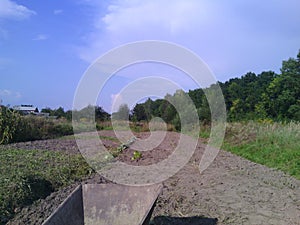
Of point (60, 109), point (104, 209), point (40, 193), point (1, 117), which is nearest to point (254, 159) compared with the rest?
point (40, 193)

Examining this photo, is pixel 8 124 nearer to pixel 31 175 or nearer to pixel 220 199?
pixel 31 175

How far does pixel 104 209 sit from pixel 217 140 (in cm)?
1031

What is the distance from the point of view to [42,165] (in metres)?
7.14

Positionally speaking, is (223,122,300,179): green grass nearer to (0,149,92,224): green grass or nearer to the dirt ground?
the dirt ground

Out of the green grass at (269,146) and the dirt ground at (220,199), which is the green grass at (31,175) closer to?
the dirt ground at (220,199)

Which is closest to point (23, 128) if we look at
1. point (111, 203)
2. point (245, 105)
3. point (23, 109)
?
point (23, 109)

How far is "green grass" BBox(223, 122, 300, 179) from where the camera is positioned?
8070mm

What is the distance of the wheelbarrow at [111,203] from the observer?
136 inches

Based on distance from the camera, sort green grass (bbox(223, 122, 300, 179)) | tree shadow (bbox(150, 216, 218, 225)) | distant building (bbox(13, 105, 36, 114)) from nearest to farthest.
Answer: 1. tree shadow (bbox(150, 216, 218, 225))
2. green grass (bbox(223, 122, 300, 179))
3. distant building (bbox(13, 105, 36, 114))

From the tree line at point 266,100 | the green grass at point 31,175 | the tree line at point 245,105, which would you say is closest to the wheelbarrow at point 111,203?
the green grass at point 31,175

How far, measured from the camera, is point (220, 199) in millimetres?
5078

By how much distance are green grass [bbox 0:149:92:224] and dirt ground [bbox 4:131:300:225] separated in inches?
9.0

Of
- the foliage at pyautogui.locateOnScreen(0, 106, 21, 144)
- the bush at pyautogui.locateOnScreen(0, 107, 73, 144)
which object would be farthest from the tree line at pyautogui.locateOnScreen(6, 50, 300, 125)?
the foliage at pyautogui.locateOnScreen(0, 106, 21, 144)

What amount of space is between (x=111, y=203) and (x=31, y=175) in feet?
9.01
